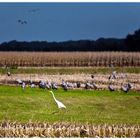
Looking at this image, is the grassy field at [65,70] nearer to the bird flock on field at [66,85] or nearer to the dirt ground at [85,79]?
the dirt ground at [85,79]

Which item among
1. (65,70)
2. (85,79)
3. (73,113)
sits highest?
(65,70)

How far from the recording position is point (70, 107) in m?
15.8

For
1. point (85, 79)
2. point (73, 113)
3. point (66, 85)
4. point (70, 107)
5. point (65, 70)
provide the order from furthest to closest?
1. point (65, 70)
2. point (85, 79)
3. point (66, 85)
4. point (70, 107)
5. point (73, 113)

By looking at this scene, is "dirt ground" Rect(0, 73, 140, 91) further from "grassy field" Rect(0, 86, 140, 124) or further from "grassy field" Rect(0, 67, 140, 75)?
"grassy field" Rect(0, 86, 140, 124)

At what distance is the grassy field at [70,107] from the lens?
14.1 meters

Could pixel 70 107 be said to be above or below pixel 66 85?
below

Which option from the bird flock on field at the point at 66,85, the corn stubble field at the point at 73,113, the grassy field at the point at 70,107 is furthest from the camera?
the bird flock on field at the point at 66,85

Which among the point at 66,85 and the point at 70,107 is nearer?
the point at 70,107

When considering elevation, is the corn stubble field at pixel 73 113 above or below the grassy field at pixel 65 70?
below

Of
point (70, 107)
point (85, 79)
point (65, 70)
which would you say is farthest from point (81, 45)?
point (70, 107)

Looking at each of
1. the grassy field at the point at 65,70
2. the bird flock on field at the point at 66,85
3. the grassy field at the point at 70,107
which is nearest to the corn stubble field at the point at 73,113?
the grassy field at the point at 70,107

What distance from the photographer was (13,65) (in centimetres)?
2895

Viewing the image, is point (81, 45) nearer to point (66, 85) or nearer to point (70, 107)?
point (66, 85)

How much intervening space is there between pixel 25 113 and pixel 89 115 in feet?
4.96
